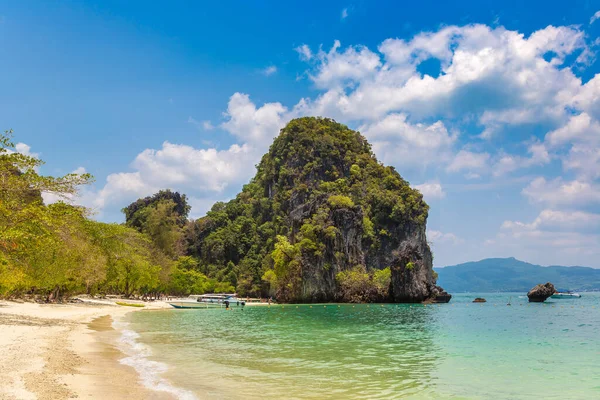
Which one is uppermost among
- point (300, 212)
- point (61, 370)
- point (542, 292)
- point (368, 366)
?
point (300, 212)

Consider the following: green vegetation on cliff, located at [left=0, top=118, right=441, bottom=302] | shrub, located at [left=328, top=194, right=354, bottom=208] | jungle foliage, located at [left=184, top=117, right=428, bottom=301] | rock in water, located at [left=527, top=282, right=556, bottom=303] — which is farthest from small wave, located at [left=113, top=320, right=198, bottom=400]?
rock in water, located at [left=527, top=282, right=556, bottom=303]

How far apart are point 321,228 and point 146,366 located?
70.0 meters

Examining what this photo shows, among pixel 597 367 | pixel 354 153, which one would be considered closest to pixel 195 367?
pixel 597 367

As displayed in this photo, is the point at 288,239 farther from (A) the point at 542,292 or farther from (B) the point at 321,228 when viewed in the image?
(A) the point at 542,292

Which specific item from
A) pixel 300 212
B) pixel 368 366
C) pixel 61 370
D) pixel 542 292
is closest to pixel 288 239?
pixel 300 212

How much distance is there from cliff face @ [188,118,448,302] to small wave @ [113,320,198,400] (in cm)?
6191

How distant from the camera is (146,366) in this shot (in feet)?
48.4

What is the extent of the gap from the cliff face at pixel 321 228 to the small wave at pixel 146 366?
61910 mm

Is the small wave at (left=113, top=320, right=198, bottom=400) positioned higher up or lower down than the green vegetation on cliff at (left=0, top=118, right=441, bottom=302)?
lower down

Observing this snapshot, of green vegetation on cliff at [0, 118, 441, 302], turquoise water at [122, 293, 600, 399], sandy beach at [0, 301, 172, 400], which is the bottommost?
turquoise water at [122, 293, 600, 399]

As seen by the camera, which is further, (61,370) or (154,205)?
(154,205)

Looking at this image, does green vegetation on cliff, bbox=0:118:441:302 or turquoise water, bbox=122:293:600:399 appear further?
green vegetation on cliff, bbox=0:118:441:302

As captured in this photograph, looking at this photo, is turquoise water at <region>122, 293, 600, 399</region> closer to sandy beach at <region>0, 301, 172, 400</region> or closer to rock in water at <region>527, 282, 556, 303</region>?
sandy beach at <region>0, 301, 172, 400</region>

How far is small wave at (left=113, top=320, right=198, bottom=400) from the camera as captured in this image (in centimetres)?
1108
